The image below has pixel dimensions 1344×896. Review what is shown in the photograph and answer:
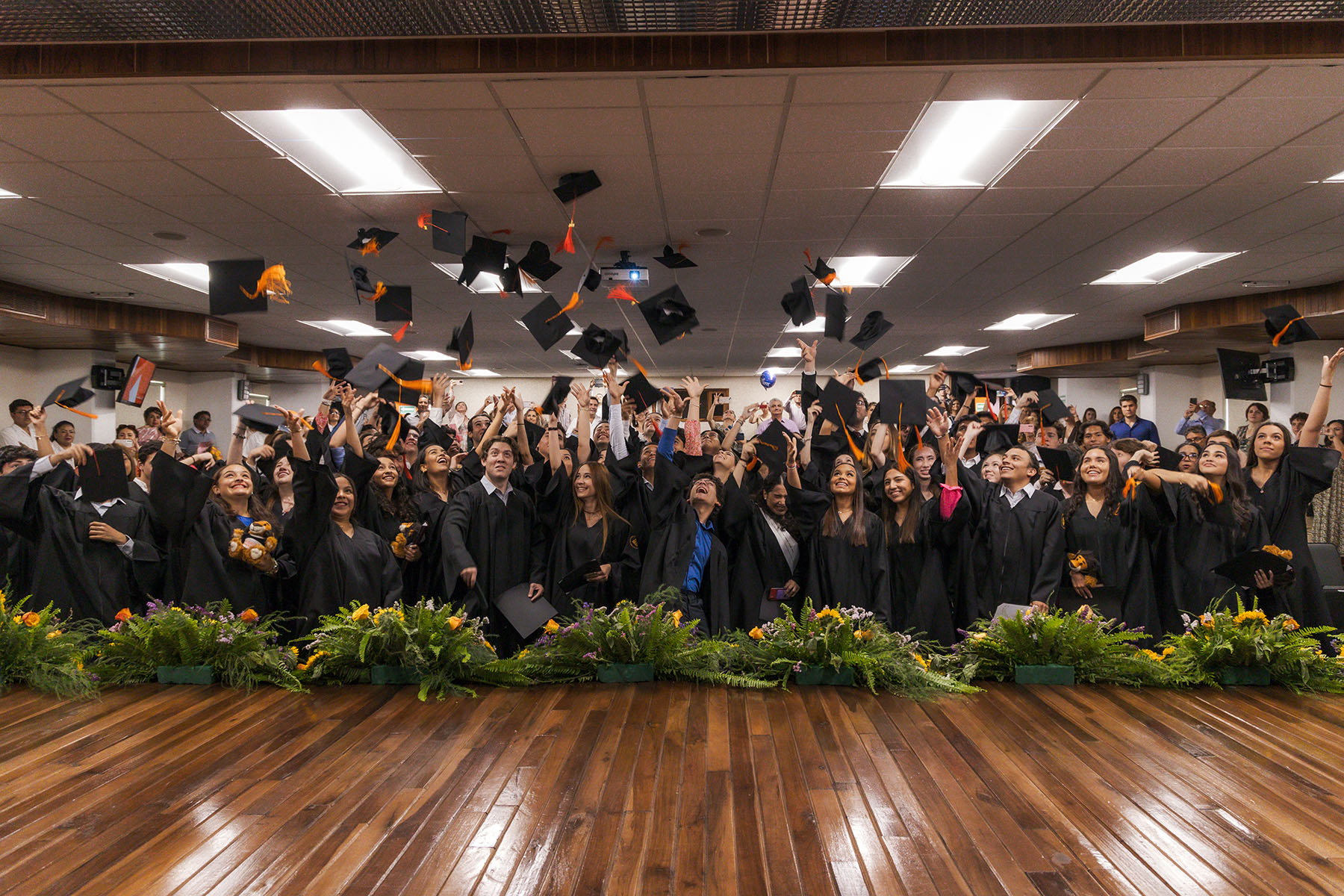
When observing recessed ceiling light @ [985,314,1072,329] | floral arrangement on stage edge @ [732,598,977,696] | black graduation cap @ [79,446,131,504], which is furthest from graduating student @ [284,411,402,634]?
recessed ceiling light @ [985,314,1072,329]

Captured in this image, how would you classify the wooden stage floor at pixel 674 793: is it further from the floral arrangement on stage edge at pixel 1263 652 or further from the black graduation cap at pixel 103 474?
the black graduation cap at pixel 103 474

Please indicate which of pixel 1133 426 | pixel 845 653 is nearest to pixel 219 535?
pixel 845 653

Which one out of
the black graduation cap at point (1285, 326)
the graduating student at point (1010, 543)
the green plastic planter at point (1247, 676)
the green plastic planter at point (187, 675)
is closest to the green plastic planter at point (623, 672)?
the green plastic planter at point (187, 675)

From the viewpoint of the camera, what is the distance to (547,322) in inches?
212

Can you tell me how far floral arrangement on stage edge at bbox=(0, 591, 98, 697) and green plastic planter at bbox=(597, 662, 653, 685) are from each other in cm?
161

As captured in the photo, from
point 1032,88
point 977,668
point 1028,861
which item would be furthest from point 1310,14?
point 1028,861

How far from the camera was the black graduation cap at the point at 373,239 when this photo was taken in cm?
600

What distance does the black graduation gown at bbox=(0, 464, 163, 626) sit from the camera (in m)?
4.04

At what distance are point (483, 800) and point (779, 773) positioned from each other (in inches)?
28.0

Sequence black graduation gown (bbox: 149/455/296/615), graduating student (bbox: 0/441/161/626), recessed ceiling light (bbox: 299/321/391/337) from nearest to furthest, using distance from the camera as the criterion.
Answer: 1. black graduation gown (bbox: 149/455/296/615)
2. graduating student (bbox: 0/441/161/626)
3. recessed ceiling light (bbox: 299/321/391/337)

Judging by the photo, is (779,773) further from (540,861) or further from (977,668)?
(977,668)

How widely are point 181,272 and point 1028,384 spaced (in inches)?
275

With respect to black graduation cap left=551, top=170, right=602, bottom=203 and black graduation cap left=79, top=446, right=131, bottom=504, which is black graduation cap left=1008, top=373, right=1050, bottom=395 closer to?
black graduation cap left=551, top=170, right=602, bottom=203

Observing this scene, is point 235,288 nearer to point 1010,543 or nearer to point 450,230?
point 450,230
